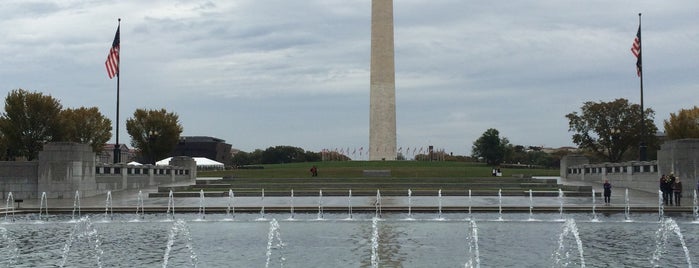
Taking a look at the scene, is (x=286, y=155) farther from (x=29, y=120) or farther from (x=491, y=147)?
(x=29, y=120)

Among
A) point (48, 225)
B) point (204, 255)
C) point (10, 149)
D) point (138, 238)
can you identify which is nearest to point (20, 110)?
point (10, 149)

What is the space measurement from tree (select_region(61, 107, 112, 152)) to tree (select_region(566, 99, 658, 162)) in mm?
43235

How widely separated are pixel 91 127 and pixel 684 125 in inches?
2124

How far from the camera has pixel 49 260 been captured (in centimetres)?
1329

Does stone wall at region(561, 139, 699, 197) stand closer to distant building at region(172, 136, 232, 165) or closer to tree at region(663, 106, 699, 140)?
tree at region(663, 106, 699, 140)

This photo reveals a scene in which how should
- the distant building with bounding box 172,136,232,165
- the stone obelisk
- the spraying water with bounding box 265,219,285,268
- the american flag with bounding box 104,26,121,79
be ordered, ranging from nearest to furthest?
the spraying water with bounding box 265,219,285,268
the american flag with bounding box 104,26,121,79
the stone obelisk
the distant building with bounding box 172,136,232,165

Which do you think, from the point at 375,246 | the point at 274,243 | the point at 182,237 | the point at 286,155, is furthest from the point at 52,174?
the point at 286,155

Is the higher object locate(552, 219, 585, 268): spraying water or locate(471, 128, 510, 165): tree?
locate(471, 128, 510, 165): tree

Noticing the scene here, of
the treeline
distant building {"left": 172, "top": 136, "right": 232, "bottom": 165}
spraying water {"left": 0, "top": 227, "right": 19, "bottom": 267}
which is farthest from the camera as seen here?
distant building {"left": 172, "top": 136, "right": 232, "bottom": 165}

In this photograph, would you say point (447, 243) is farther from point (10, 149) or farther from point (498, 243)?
point (10, 149)

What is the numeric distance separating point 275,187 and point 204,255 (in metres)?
27.0

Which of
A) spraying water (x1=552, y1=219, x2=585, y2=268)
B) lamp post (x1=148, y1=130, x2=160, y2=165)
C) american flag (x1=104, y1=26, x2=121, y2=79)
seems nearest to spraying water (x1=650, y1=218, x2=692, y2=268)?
spraying water (x1=552, y1=219, x2=585, y2=268)

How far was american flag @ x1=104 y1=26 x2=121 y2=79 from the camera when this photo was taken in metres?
39.1

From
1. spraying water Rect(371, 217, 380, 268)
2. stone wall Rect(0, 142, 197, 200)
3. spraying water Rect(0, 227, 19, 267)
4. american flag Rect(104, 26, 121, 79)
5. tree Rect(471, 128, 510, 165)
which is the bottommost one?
spraying water Rect(0, 227, 19, 267)
